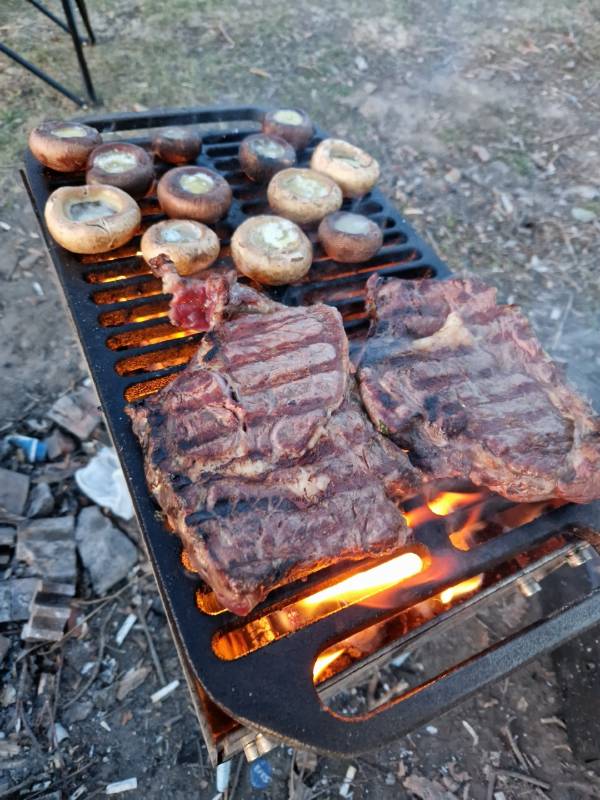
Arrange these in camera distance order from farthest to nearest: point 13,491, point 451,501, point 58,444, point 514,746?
point 58,444 < point 13,491 < point 514,746 < point 451,501

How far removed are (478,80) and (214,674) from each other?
7.90 m

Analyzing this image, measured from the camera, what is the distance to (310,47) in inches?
296

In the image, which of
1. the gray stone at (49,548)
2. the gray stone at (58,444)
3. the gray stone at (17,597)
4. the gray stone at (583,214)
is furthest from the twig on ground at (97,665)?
the gray stone at (583,214)

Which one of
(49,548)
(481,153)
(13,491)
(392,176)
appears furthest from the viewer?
(481,153)

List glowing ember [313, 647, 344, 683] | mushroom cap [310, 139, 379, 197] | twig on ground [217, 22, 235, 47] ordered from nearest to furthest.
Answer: glowing ember [313, 647, 344, 683], mushroom cap [310, 139, 379, 197], twig on ground [217, 22, 235, 47]

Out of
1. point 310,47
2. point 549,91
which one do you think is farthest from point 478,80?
point 310,47

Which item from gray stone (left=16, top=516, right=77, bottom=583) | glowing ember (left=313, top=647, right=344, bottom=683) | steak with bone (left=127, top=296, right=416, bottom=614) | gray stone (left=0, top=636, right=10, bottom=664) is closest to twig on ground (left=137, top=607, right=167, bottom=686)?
gray stone (left=16, top=516, right=77, bottom=583)

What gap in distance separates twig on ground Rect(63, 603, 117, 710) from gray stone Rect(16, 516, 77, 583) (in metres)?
0.28

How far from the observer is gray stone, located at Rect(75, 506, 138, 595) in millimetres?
3248

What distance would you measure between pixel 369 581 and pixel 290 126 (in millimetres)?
2772

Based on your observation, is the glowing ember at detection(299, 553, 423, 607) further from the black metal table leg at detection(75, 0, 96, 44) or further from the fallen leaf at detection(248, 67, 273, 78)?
the fallen leaf at detection(248, 67, 273, 78)

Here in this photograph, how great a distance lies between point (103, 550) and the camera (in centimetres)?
330

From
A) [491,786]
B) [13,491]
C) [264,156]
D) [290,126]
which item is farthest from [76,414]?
[491,786]

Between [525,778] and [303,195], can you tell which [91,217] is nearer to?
[303,195]
